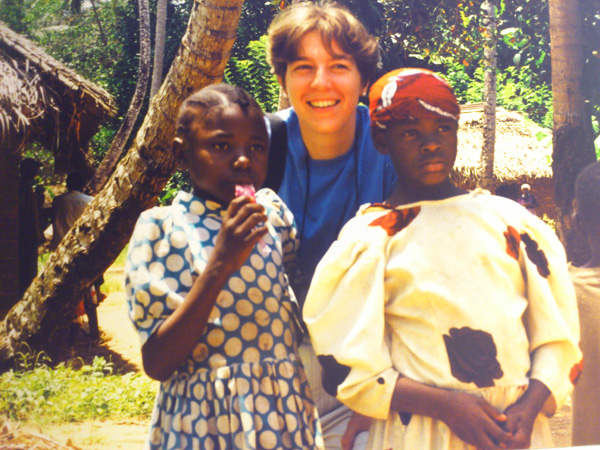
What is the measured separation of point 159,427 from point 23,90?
5.55 feet

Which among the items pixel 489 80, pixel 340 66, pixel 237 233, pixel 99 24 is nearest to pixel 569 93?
pixel 489 80

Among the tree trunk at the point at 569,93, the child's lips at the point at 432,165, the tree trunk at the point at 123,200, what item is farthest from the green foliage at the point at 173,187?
the tree trunk at the point at 569,93

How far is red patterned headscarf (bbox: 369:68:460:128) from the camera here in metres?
1.64

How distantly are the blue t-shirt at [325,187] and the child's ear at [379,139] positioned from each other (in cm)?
11

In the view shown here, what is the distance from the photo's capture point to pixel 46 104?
2.65 metres

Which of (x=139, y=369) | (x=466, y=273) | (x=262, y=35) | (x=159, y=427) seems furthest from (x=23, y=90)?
(x=466, y=273)

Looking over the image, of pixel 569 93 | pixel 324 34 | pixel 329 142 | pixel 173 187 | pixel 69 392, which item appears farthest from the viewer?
pixel 69 392

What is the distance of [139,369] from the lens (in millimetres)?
2467

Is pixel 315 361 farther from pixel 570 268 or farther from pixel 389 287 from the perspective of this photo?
pixel 570 268

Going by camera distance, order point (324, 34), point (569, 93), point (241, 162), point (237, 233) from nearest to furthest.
A: 1. point (237, 233)
2. point (241, 162)
3. point (324, 34)
4. point (569, 93)

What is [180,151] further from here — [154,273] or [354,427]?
[354,427]

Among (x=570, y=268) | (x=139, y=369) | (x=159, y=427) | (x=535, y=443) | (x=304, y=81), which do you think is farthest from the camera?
(x=139, y=369)

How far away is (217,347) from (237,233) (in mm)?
296

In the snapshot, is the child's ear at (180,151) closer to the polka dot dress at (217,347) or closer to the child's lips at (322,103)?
the polka dot dress at (217,347)
